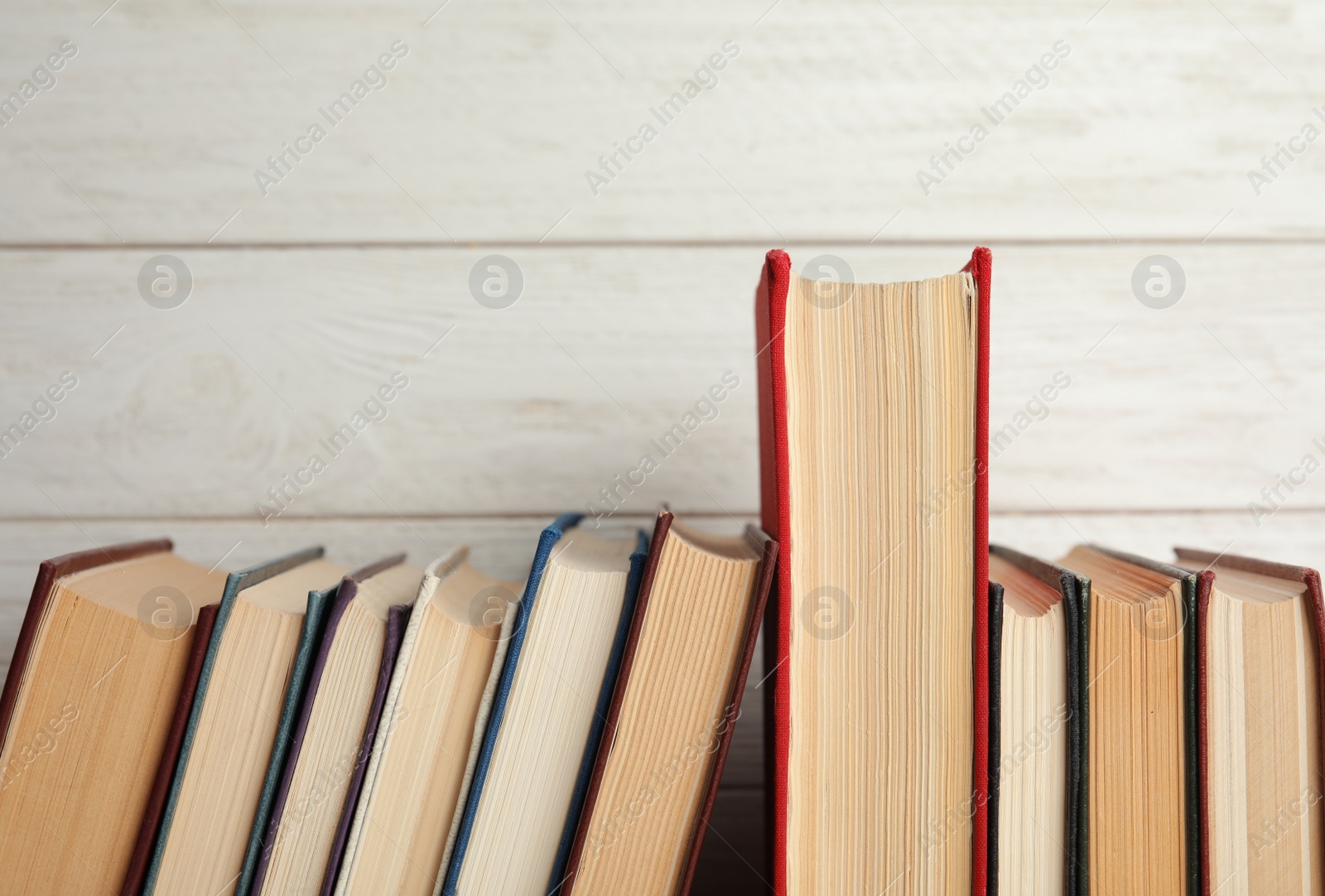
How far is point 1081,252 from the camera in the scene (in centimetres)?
80

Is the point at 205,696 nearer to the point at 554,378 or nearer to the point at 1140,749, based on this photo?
the point at 554,378

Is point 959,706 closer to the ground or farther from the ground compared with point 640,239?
closer to the ground

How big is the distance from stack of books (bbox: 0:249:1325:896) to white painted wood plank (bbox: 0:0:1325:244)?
1.17ft

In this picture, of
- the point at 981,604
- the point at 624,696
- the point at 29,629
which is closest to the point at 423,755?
the point at 624,696

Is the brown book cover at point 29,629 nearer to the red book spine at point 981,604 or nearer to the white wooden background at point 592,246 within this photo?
the white wooden background at point 592,246

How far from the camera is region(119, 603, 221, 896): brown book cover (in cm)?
50

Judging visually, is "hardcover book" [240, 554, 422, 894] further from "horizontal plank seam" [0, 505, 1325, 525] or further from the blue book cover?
"horizontal plank seam" [0, 505, 1325, 525]

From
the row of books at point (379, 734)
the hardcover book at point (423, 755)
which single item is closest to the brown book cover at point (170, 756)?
the row of books at point (379, 734)

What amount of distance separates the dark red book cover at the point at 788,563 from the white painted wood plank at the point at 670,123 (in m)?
0.34

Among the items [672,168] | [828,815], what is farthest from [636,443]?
[828,815]

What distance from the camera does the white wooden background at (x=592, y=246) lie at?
0.78 meters

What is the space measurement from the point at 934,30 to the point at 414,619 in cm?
72

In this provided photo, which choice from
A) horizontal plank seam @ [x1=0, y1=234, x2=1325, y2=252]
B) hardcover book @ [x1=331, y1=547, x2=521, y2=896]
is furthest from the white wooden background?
hardcover book @ [x1=331, y1=547, x2=521, y2=896]

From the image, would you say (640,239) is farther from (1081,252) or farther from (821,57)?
(1081,252)
